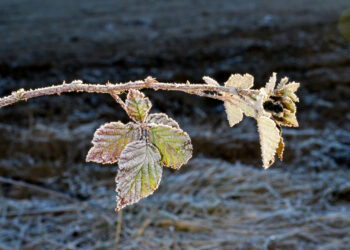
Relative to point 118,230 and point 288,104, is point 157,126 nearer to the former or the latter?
point 288,104

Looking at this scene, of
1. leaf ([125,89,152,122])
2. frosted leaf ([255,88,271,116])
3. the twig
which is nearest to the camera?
frosted leaf ([255,88,271,116])

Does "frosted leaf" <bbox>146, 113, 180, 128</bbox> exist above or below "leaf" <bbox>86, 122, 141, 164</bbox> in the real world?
above

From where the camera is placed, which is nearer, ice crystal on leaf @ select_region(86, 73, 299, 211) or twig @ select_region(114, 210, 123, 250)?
ice crystal on leaf @ select_region(86, 73, 299, 211)

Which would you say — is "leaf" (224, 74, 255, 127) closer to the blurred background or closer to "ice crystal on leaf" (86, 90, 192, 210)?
"ice crystal on leaf" (86, 90, 192, 210)

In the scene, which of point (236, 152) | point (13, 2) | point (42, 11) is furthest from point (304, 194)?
A: point (13, 2)

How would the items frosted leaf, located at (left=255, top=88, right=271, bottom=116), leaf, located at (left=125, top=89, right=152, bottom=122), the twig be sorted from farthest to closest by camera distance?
1. the twig
2. leaf, located at (left=125, top=89, right=152, bottom=122)
3. frosted leaf, located at (left=255, top=88, right=271, bottom=116)

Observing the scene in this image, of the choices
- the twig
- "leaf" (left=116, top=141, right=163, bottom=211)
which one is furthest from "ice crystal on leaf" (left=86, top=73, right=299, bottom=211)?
the twig

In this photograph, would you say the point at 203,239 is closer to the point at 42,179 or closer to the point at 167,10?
the point at 42,179
